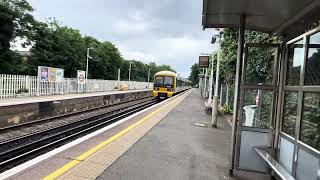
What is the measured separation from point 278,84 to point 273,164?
1600 millimetres

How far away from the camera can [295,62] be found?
5.77 meters

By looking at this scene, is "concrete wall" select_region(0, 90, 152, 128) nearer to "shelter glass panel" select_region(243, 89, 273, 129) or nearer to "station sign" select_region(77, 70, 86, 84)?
"station sign" select_region(77, 70, 86, 84)

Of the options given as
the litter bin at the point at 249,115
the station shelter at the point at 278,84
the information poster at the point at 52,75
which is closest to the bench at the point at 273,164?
the station shelter at the point at 278,84

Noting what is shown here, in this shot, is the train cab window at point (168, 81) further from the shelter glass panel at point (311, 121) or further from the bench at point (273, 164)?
the shelter glass panel at point (311, 121)

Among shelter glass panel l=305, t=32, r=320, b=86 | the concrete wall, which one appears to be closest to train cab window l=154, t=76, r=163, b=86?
the concrete wall

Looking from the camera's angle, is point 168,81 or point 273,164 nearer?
point 273,164

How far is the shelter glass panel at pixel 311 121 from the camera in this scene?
179 inches

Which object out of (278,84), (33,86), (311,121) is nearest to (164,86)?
(33,86)

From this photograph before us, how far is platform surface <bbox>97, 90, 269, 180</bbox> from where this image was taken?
5941 millimetres

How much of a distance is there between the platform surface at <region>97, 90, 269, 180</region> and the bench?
1.56 ft

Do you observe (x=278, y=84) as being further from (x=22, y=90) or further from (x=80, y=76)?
→ (x=80, y=76)

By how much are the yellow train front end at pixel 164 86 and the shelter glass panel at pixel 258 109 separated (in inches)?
1026

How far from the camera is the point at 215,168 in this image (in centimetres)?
669

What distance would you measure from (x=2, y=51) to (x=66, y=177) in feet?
121
